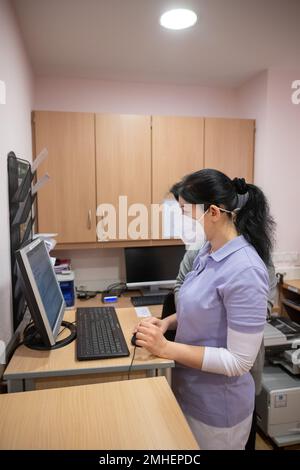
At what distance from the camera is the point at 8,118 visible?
1.50m

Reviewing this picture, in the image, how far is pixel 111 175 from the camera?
2.48m

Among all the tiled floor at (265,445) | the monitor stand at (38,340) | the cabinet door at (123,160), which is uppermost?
the cabinet door at (123,160)

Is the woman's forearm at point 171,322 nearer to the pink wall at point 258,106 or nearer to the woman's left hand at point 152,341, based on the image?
the woman's left hand at point 152,341

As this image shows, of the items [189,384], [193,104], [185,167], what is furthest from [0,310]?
[193,104]

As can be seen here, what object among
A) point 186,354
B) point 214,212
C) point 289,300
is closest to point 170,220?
point 289,300

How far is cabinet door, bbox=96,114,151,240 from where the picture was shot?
2.44 m

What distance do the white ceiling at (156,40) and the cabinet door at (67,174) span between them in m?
0.44

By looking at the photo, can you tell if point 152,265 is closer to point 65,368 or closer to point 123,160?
point 123,160

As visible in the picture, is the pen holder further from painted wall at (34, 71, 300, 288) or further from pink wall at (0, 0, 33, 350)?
pink wall at (0, 0, 33, 350)

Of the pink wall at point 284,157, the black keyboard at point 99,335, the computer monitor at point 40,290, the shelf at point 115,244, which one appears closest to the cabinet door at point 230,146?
Result: the pink wall at point 284,157

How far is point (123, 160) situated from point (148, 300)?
1.08 metres

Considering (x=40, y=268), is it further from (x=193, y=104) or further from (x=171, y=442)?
(x=193, y=104)

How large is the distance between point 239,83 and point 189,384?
8.36 feet

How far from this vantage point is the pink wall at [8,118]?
52.0 inches
